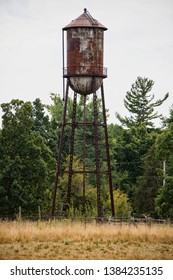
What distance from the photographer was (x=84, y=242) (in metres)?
39.9

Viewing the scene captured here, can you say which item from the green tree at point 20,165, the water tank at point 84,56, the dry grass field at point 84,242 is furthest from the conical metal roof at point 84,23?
the dry grass field at point 84,242

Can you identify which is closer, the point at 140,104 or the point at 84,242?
the point at 84,242

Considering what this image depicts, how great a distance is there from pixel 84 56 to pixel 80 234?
53.1 ft

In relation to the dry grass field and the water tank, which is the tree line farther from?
the dry grass field

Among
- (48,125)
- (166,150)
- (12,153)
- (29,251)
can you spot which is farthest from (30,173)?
(29,251)

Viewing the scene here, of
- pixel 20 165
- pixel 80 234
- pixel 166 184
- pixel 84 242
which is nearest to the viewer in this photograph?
pixel 84 242

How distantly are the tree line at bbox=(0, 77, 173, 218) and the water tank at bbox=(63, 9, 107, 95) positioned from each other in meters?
7.20

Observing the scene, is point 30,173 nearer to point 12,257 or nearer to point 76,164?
point 76,164

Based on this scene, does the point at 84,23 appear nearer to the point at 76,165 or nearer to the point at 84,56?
the point at 84,56

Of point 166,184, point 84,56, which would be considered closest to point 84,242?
point 84,56

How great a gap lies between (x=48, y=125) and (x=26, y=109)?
18592 mm

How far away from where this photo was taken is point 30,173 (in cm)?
6450

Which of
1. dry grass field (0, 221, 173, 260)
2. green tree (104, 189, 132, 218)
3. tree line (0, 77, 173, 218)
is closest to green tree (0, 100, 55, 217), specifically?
tree line (0, 77, 173, 218)

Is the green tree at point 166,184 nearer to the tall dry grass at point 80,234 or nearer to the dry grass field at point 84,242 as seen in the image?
the dry grass field at point 84,242
